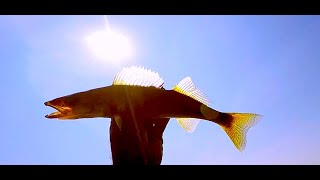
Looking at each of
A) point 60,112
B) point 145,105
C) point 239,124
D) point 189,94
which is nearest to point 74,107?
point 60,112

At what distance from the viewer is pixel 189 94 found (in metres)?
4.50

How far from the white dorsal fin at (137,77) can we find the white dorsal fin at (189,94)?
481 millimetres

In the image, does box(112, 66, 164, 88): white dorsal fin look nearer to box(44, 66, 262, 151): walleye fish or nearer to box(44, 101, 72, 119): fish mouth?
box(44, 66, 262, 151): walleye fish

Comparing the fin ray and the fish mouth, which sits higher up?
the fish mouth

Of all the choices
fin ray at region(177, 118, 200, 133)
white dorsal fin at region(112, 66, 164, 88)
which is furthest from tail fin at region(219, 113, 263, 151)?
white dorsal fin at region(112, 66, 164, 88)

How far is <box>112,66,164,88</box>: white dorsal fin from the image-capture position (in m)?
4.02

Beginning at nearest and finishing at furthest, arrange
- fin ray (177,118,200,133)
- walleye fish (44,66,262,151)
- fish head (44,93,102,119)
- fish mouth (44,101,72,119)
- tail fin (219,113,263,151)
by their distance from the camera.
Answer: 1. walleye fish (44,66,262,151)
2. fish head (44,93,102,119)
3. fish mouth (44,101,72,119)
4. fin ray (177,118,200,133)
5. tail fin (219,113,263,151)

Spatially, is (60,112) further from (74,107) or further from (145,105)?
(145,105)

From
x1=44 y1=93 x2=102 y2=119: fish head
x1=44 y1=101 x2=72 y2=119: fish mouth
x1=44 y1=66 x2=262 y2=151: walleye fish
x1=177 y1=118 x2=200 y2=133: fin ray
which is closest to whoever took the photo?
x1=44 y1=66 x2=262 y2=151: walleye fish

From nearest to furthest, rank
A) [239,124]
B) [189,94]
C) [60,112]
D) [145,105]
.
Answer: [145,105]
[60,112]
[189,94]
[239,124]

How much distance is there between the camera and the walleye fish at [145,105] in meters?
3.09

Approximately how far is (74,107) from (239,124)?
2.65m

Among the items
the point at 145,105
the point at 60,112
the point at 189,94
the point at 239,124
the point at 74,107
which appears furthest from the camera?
the point at 239,124

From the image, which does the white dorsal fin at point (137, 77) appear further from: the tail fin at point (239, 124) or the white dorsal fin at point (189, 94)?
the tail fin at point (239, 124)
